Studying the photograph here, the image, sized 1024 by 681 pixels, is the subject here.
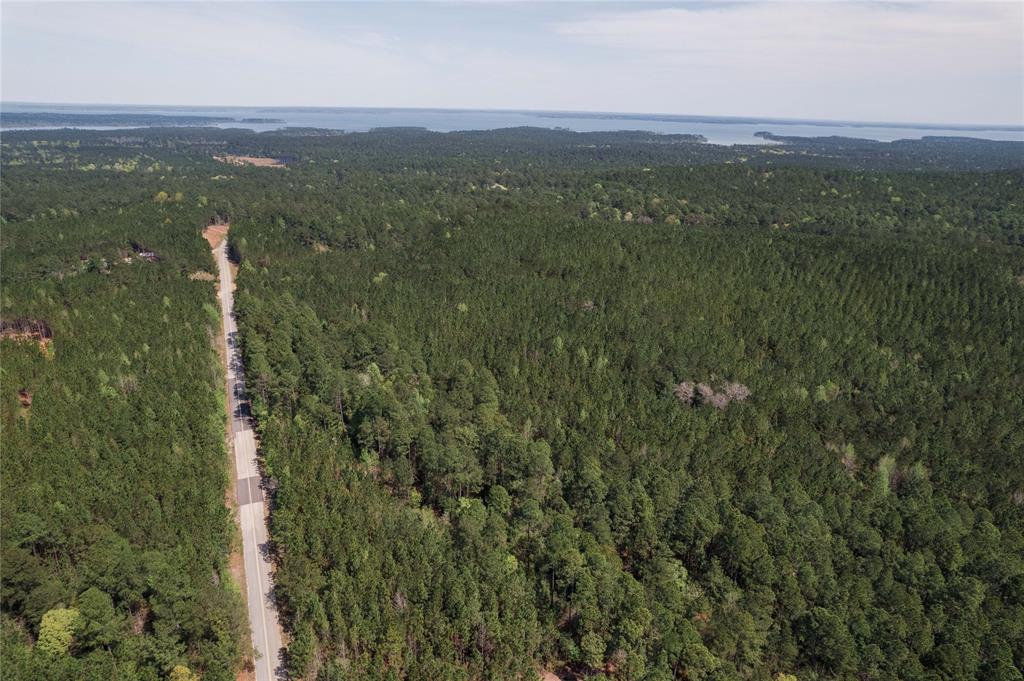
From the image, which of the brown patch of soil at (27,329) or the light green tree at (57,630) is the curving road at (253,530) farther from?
the brown patch of soil at (27,329)

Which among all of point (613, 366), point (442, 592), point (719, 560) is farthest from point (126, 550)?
point (613, 366)

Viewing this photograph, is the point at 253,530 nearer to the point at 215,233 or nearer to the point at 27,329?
the point at 27,329

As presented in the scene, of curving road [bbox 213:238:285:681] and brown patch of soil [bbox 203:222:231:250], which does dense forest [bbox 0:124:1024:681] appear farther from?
brown patch of soil [bbox 203:222:231:250]

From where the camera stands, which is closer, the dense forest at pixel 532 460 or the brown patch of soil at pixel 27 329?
the dense forest at pixel 532 460

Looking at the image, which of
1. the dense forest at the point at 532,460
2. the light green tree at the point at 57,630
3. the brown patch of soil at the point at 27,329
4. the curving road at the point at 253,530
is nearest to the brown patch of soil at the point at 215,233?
the dense forest at the point at 532,460

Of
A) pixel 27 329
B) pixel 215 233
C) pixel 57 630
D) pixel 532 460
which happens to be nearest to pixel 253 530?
pixel 57 630
